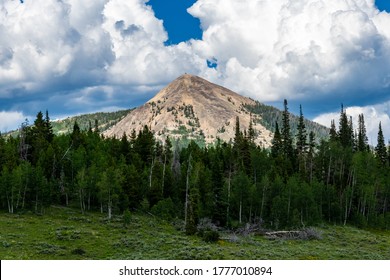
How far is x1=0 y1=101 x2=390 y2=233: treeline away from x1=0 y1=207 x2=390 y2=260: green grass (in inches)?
236

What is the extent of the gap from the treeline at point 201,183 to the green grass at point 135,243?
5.99 meters

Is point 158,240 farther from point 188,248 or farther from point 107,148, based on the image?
point 107,148

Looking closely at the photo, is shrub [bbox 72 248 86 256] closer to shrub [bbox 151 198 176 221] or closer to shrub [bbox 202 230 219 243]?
shrub [bbox 202 230 219 243]

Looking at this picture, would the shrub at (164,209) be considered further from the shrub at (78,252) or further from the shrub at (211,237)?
the shrub at (78,252)

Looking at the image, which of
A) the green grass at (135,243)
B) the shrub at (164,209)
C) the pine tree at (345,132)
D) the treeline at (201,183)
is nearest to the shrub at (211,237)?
the green grass at (135,243)

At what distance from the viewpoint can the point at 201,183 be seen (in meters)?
88.7

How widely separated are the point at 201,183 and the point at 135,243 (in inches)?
1304

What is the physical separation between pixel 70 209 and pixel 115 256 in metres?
38.2

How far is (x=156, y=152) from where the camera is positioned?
11981cm

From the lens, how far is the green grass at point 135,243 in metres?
50.0

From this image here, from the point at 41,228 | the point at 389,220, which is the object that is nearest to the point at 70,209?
the point at 41,228

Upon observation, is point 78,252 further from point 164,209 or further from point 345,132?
point 345,132

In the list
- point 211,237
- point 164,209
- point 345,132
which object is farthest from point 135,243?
point 345,132

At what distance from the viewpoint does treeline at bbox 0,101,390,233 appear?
8144cm
